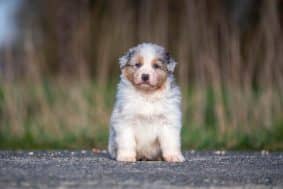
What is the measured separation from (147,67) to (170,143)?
2.62 ft

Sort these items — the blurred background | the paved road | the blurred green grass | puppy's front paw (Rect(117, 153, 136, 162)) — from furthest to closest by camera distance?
the blurred background
the blurred green grass
puppy's front paw (Rect(117, 153, 136, 162))
the paved road

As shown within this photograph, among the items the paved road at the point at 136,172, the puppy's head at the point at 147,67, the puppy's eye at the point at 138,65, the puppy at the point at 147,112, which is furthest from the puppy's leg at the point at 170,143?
the puppy's eye at the point at 138,65

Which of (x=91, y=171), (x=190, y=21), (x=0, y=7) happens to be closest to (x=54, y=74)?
(x=0, y=7)

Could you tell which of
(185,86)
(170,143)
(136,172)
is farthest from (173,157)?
(185,86)

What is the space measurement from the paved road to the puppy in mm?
227

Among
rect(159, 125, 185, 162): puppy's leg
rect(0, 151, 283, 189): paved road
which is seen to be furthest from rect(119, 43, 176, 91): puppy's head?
rect(0, 151, 283, 189): paved road

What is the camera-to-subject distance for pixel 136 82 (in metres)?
9.15

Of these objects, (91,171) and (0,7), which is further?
(0,7)

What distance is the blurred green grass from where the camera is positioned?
40.0ft

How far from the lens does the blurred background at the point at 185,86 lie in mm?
12352

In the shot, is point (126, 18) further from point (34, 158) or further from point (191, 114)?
point (34, 158)

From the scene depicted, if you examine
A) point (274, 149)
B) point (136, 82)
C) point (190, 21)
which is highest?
point (190, 21)

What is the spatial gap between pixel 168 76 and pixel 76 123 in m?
3.54

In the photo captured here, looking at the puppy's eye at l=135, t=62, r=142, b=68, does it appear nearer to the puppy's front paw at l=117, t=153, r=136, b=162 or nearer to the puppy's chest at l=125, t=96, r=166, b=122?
the puppy's chest at l=125, t=96, r=166, b=122
